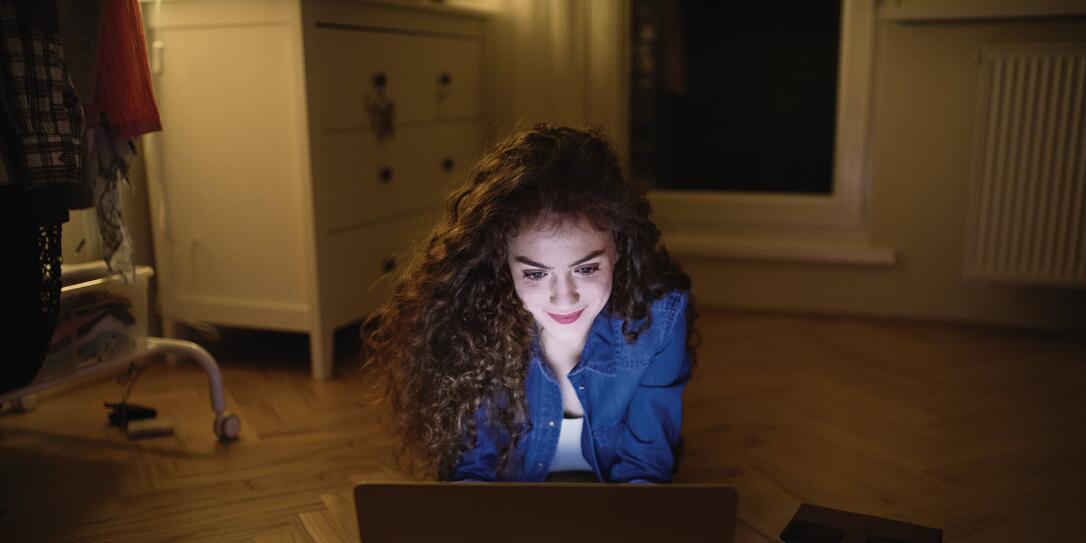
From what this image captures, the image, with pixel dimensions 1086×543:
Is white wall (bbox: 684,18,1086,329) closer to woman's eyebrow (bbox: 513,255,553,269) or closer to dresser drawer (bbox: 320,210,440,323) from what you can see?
dresser drawer (bbox: 320,210,440,323)

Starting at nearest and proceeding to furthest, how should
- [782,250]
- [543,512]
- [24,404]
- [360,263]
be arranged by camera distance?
[543,512], [24,404], [360,263], [782,250]

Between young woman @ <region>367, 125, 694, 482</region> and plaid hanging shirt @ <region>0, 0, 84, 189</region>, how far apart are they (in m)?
0.49

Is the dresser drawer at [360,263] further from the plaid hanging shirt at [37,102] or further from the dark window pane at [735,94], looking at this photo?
the dark window pane at [735,94]

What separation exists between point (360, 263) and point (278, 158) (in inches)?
11.9

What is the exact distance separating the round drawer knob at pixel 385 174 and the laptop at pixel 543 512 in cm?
125

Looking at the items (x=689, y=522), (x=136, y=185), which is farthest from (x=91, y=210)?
(x=689, y=522)

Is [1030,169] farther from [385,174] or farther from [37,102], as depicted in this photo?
[37,102]

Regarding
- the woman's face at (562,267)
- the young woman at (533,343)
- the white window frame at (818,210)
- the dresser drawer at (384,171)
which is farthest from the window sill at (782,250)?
the woman's face at (562,267)

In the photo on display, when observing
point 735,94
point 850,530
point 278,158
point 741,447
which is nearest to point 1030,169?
point 735,94

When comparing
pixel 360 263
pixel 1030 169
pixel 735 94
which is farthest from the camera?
pixel 735 94

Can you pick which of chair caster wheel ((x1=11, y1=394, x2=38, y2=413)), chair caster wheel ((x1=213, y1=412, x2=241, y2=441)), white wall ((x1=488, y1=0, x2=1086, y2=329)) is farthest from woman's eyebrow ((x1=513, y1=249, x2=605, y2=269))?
white wall ((x1=488, y1=0, x2=1086, y2=329))

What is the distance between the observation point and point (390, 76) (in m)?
2.13

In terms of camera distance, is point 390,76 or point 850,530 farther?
point 390,76

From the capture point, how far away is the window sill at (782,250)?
2510 mm
